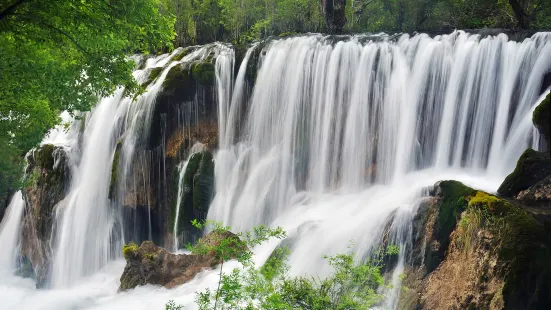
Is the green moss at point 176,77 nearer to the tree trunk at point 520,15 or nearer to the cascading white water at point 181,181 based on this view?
the cascading white water at point 181,181

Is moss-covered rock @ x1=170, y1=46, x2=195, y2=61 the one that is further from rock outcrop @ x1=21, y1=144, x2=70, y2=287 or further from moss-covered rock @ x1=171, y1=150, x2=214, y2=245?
rock outcrop @ x1=21, y1=144, x2=70, y2=287

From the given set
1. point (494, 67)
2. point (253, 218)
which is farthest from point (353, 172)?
point (494, 67)

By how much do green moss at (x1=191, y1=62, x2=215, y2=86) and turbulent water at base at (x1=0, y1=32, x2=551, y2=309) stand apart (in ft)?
0.95

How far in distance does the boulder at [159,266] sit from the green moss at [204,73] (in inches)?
273

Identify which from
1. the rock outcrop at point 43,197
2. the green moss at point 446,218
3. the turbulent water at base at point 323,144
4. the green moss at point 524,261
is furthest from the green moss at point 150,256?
the green moss at point 524,261

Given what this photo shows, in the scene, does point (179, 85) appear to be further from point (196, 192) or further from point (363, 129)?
point (363, 129)

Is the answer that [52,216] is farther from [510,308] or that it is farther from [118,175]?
[510,308]

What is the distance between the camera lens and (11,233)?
20.7 m

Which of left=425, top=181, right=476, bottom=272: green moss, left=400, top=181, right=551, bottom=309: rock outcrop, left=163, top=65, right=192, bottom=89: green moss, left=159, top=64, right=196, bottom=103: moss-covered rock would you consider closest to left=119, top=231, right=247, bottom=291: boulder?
left=400, top=181, right=551, bottom=309: rock outcrop

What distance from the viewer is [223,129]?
Result: 17.4m

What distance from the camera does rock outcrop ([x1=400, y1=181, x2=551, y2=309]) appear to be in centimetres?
700

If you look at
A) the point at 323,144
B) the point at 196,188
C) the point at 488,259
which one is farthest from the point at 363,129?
the point at 488,259

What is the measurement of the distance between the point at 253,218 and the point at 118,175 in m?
5.53

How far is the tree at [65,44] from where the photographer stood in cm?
774
